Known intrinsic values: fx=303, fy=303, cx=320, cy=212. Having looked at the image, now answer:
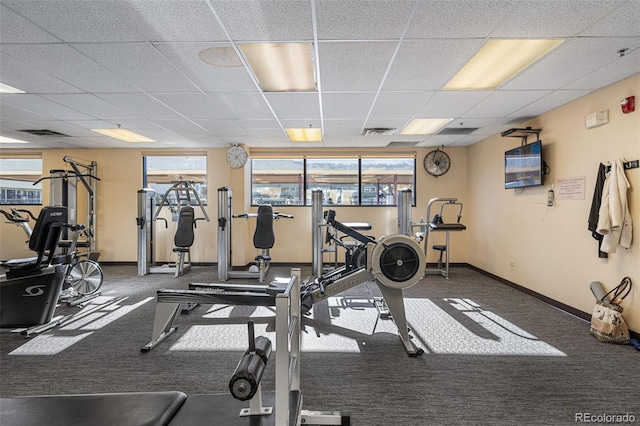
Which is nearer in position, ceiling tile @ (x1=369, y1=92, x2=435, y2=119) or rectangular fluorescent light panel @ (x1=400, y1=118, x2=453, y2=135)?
ceiling tile @ (x1=369, y1=92, x2=435, y2=119)

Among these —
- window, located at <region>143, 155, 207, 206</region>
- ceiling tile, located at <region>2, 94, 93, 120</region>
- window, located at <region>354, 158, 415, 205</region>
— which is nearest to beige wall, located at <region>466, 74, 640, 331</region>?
window, located at <region>354, 158, 415, 205</region>

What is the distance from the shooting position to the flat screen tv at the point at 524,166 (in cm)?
406

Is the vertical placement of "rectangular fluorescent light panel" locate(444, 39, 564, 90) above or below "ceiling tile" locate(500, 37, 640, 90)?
above

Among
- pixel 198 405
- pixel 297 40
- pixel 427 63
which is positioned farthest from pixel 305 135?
pixel 198 405

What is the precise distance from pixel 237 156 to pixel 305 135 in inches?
59.4

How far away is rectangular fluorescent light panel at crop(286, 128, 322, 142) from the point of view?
5.19m

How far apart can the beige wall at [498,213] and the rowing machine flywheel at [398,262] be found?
2103 millimetres

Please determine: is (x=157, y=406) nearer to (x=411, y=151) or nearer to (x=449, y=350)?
(x=449, y=350)

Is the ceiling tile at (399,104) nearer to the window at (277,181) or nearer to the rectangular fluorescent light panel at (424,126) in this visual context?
the rectangular fluorescent light panel at (424,126)

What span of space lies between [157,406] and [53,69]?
3.23m

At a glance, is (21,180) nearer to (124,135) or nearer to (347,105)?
(124,135)

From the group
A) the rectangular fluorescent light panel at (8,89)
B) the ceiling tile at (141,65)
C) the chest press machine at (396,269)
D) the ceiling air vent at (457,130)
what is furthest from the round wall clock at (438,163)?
the rectangular fluorescent light panel at (8,89)

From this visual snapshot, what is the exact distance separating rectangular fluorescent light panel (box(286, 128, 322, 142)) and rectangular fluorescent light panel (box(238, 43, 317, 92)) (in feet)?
5.84

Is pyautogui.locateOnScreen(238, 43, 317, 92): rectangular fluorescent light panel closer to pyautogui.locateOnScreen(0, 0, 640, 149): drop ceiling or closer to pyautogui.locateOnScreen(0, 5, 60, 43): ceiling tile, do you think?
pyautogui.locateOnScreen(0, 0, 640, 149): drop ceiling
